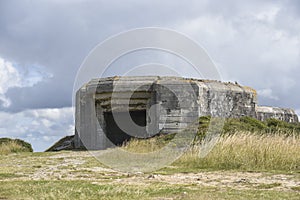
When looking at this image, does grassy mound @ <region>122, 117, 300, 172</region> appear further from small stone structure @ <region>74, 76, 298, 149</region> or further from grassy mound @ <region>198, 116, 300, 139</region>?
small stone structure @ <region>74, 76, 298, 149</region>

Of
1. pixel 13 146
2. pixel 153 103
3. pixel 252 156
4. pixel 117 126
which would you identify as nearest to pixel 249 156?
pixel 252 156

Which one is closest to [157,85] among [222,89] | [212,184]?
[222,89]

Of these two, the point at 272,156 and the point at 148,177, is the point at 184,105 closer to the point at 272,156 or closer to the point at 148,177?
the point at 272,156

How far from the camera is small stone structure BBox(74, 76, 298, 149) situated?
15.6 meters

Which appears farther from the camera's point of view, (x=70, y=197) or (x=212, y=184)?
(x=212, y=184)

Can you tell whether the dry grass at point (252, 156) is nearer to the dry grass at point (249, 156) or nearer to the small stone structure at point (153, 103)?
the dry grass at point (249, 156)

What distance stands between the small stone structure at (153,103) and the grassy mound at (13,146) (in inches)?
74.4

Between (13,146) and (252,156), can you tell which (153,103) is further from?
(252,156)

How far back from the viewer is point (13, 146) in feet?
54.2

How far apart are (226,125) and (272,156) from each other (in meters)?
5.29

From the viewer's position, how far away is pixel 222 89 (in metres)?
16.5

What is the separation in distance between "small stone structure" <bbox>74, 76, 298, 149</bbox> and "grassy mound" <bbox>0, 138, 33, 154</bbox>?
189 centimetres

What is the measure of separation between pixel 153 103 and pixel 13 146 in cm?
519

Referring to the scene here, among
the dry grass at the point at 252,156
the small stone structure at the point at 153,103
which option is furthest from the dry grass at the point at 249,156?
the small stone structure at the point at 153,103
